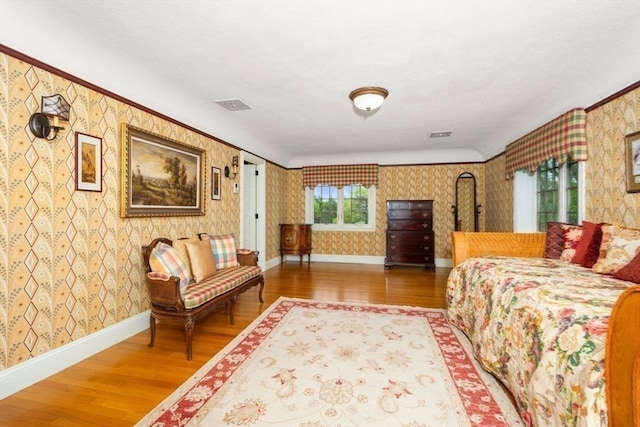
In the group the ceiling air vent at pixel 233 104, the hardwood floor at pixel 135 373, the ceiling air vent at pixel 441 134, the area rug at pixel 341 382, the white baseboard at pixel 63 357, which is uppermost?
the ceiling air vent at pixel 441 134

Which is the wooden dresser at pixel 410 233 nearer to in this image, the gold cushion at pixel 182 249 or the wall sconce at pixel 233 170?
the wall sconce at pixel 233 170

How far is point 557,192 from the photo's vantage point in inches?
144

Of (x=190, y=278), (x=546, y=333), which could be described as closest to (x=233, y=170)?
(x=190, y=278)

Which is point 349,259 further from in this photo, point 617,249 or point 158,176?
point 617,249

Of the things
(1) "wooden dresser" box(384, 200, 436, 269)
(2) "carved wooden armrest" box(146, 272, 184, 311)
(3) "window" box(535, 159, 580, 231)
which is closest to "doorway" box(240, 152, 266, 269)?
(1) "wooden dresser" box(384, 200, 436, 269)

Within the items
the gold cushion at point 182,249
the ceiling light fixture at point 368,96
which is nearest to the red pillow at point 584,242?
the ceiling light fixture at point 368,96

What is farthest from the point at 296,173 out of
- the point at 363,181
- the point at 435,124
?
the point at 435,124

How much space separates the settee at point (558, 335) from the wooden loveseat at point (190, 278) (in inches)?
89.2

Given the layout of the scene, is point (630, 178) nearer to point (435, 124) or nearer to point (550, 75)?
point (550, 75)

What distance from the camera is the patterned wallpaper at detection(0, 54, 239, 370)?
1.82 meters

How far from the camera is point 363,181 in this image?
6238 millimetres

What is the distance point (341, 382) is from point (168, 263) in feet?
5.74

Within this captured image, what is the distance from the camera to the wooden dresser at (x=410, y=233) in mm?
5723

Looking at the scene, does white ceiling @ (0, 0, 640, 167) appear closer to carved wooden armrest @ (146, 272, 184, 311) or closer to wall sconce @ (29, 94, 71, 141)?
wall sconce @ (29, 94, 71, 141)
